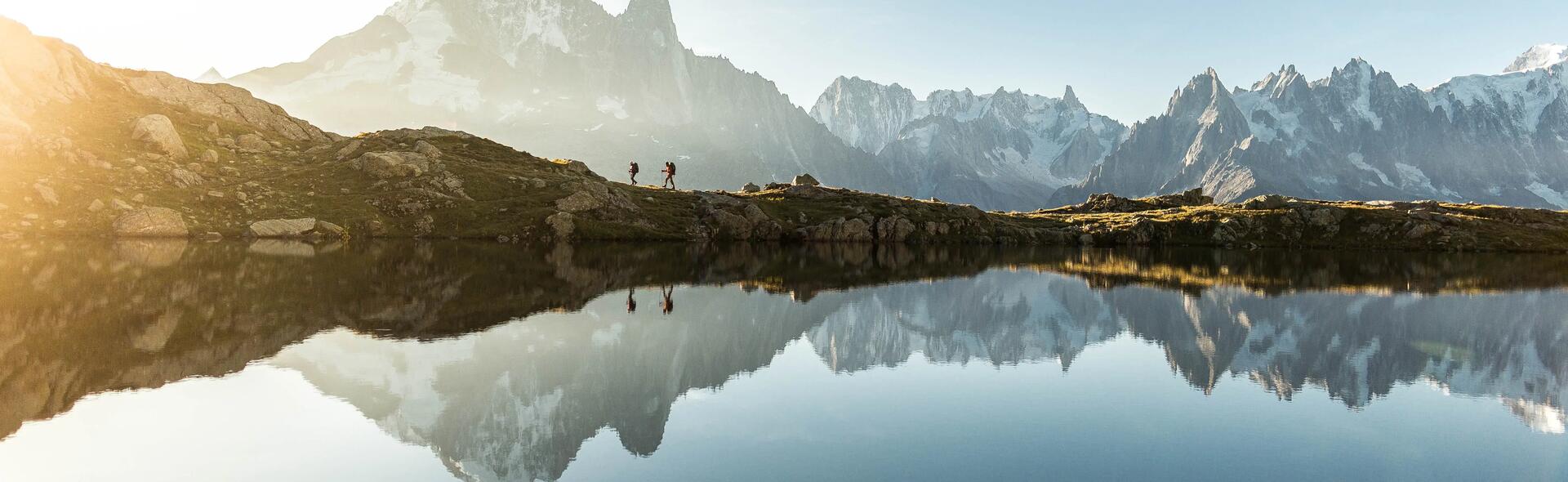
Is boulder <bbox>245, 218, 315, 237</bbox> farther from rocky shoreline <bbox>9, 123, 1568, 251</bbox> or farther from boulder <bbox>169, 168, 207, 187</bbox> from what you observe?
boulder <bbox>169, 168, 207, 187</bbox>

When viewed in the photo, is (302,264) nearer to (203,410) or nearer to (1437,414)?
(203,410)

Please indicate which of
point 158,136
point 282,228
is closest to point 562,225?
point 282,228

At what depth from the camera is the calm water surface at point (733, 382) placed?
15.2 meters

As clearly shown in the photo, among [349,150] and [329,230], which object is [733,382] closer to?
[329,230]

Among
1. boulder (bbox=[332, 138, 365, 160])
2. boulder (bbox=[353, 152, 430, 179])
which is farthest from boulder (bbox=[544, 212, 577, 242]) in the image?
boulder (bbox=[332, 138, 365, 160])

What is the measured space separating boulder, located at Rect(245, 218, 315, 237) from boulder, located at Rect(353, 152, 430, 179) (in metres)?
18.9

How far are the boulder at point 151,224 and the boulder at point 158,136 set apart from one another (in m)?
20.5

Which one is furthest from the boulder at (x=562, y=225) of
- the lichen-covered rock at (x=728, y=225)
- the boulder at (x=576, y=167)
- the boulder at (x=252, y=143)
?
the boulder at (x=252, y=143)

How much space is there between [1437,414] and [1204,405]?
241 inches

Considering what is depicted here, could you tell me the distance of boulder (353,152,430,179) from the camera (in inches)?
4328

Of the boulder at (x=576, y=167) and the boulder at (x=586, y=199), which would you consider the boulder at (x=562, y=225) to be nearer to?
the boulder at (x=586, y=199)

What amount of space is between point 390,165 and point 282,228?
23.8 m

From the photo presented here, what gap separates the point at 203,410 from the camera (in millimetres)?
17531

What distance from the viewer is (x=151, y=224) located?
8238 centimetres
